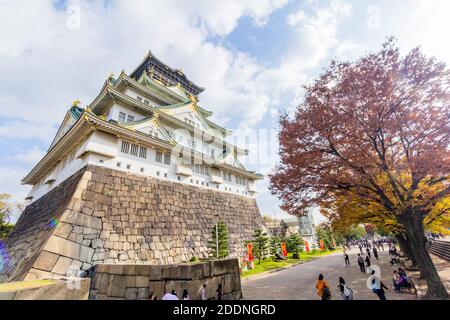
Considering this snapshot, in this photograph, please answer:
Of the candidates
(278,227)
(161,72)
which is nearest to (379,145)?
(278,227)

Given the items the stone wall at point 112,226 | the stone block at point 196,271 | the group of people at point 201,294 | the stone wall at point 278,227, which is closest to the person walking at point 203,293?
the group of people at point 201,294

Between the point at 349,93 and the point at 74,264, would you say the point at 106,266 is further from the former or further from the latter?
the point at 349,93

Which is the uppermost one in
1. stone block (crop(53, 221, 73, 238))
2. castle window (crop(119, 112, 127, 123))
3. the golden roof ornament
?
the golden roof ornament

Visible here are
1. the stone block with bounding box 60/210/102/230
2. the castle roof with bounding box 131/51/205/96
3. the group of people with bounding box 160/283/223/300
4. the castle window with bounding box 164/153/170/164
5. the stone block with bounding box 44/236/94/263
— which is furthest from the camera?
the castle roof with bounding box 131/51/205/96

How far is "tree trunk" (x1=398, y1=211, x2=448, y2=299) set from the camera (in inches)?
273

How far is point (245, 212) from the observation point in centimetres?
2269

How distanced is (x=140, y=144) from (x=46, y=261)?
8707 millimetres

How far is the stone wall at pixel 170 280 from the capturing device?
6.58 metres

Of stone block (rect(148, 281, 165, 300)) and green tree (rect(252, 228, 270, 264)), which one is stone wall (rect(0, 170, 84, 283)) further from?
green tree (rect(252, 228, 270, 264))

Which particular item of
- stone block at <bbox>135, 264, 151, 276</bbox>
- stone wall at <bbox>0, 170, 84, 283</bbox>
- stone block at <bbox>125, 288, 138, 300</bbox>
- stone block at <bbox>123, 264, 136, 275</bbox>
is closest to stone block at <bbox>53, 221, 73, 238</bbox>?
stone wall at <bbox>0, 170, 84, 283</bbox>

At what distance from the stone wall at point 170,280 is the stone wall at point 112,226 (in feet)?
9.23

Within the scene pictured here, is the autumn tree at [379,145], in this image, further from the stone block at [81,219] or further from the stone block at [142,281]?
the stone block at [81,219]

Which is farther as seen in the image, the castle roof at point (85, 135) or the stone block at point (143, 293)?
the castle roof at point (85, 135)

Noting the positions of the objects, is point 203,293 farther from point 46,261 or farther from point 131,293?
point 46,261
